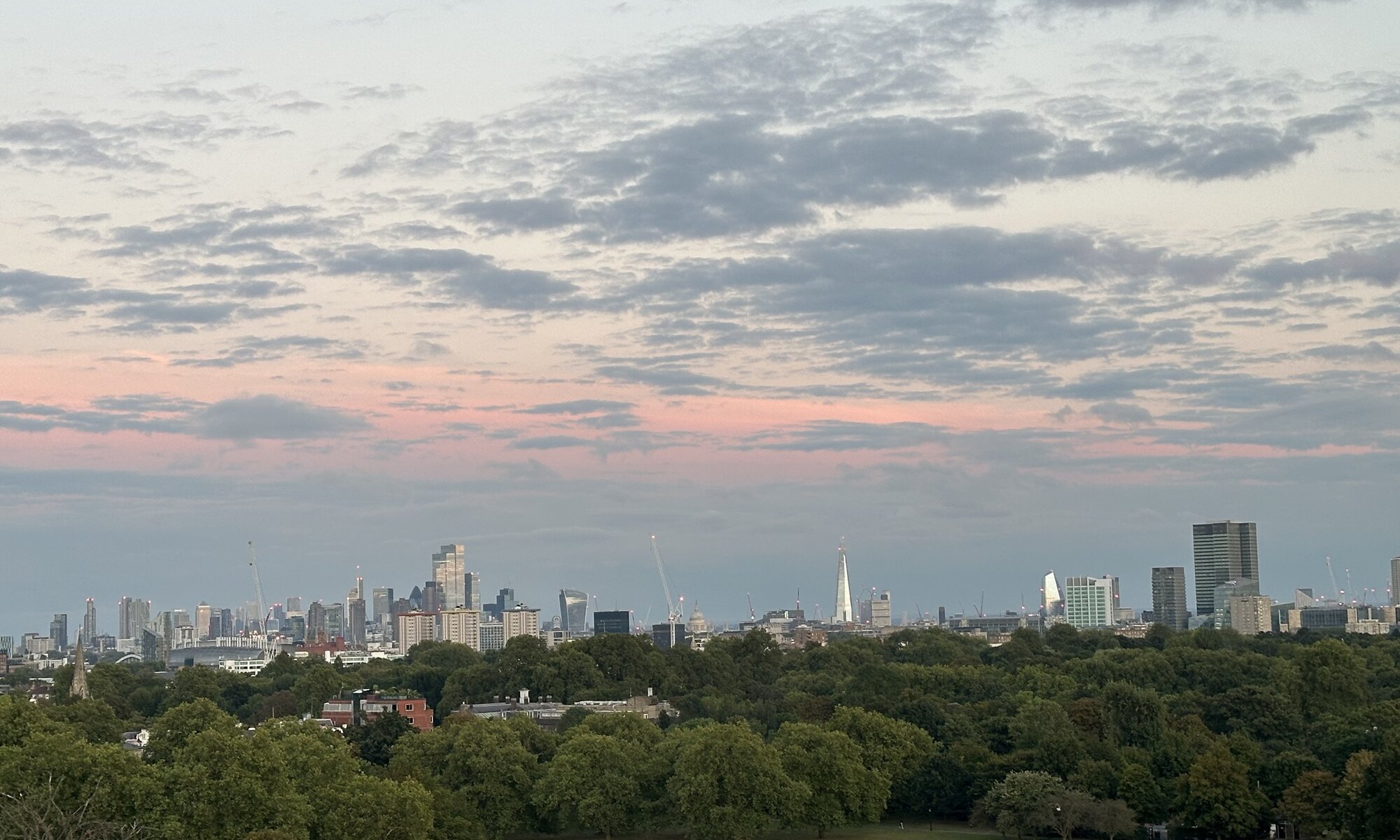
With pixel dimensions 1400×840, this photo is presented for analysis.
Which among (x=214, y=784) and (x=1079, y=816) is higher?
(x=214, y=784)

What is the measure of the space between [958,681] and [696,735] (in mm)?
38794

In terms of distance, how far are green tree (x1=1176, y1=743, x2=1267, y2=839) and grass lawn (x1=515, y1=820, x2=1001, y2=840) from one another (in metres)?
9.40

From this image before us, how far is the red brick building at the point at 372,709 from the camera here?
103938 mm

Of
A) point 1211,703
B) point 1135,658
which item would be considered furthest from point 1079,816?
point 1135,658

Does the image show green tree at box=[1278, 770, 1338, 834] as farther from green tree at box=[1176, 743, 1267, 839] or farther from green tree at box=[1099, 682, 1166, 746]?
green tree at box=[1099, 682, 1166, 746]

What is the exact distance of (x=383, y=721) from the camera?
91.3 meters

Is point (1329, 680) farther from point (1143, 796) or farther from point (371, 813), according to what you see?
point (371, 813)

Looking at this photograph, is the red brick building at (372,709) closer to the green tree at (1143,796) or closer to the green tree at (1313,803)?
the green tree at (1143,796)

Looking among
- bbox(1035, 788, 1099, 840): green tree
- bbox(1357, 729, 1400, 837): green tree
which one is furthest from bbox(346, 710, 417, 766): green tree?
bbox(1357, 729, 1400, 837): green tree

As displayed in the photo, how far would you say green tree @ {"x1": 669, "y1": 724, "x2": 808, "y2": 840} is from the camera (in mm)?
70562

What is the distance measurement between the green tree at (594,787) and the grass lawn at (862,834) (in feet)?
6.51

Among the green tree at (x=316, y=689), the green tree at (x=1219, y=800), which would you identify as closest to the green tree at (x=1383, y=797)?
A: the green tree at (x=1219, y=800)

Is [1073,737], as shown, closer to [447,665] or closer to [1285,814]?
[1285,814]

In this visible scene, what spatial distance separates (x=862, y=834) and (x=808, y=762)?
5.19 m
